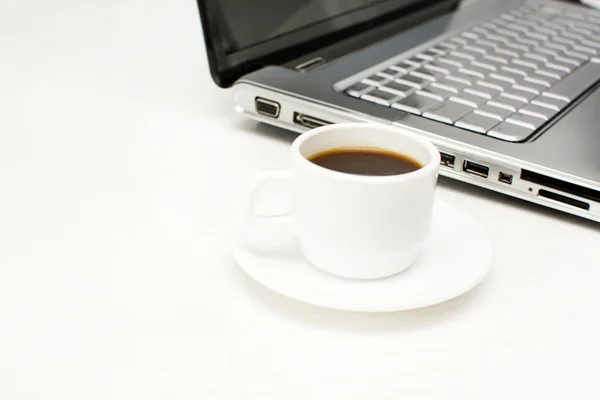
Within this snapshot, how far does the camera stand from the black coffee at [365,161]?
1.54ft

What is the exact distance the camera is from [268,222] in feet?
1.57

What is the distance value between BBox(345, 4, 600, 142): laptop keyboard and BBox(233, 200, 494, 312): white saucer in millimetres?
142

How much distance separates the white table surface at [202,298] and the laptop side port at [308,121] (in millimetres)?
37

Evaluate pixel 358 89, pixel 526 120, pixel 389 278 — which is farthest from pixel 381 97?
pixel 389 278

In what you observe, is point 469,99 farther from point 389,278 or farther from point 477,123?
point 389,278

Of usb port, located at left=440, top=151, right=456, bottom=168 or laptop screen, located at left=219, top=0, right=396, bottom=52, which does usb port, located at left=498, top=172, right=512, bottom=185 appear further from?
laptop screen, located at left=219, top=0, right=396, bottom=52

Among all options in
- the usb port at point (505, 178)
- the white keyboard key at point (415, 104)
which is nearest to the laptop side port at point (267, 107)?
the white keyboard key at point (415, 104)

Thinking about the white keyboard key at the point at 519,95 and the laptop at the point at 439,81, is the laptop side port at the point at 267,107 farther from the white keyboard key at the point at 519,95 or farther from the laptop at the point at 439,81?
the white keyboard key at the point at 519,95

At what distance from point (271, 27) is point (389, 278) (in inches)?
14.3

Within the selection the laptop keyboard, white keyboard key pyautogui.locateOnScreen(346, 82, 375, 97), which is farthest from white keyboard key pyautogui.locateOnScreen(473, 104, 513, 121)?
white keyboard key pyautogui.locateOnScreen(346, 82, 375, 97)

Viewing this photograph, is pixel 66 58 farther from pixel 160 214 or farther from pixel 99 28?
pixel 160 214

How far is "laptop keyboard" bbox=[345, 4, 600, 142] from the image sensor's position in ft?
2.05

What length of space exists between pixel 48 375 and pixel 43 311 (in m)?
0.06

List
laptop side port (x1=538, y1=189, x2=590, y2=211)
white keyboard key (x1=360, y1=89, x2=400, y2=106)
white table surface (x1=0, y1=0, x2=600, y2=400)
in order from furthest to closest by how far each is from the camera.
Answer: white keyboard key (x1=360, y1=89, x2=400, y2=106) → laptop side port (x1=538, y1=189, x2=590, y2=211) → white table surface (x1=0, y1=0, x2=600, y2=400)
